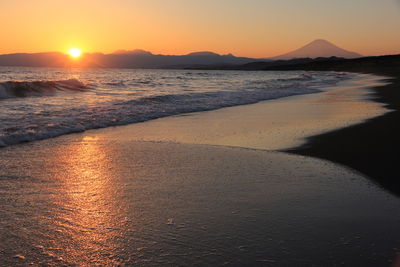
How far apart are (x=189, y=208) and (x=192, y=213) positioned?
136 millimetres

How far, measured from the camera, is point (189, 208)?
340 centimetres

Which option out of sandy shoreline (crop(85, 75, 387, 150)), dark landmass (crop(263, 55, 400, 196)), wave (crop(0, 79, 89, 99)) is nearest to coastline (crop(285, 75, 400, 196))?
dark landmass (crop(263, 55, 400, 196))

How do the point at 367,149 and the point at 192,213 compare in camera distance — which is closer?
the point at 192,213

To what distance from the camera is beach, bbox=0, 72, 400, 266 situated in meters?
2.53

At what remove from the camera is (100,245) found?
2619mm

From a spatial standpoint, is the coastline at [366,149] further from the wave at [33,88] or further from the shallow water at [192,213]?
the wave at [33,88]

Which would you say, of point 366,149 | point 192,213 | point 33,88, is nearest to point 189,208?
point 192,213

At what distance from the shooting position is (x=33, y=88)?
21609 millimetres

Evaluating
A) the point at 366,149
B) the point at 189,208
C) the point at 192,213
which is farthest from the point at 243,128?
the point at 192,213

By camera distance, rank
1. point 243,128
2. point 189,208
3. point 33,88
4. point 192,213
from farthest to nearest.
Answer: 1. point 33,88
2. point 243,128
3. point 189,208
4. point 192,213

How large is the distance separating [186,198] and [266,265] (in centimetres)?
143

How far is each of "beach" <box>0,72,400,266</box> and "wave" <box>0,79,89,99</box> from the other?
50.2ft

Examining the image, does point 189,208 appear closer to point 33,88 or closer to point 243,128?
point 243,128

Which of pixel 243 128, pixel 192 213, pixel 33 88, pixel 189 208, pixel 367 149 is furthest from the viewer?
pixel 33 88
